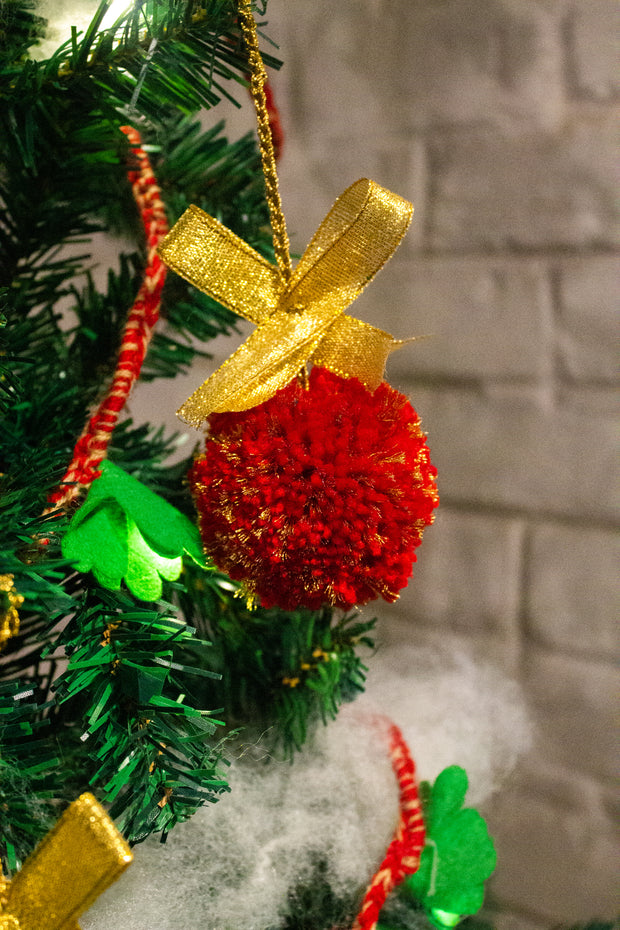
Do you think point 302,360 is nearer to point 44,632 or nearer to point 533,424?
point 44,632

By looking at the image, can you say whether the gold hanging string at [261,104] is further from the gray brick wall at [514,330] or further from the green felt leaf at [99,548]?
the gray brick wall at [514,330]

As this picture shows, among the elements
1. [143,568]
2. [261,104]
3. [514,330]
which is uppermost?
[261,104]

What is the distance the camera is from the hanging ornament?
209 millimetres

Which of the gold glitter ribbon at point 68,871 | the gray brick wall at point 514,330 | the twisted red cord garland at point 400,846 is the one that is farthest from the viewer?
the gray brick wall at point 514,330

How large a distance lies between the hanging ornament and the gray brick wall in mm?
318

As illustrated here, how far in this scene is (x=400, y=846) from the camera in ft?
1.00

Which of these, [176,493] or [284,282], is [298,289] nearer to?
[284,282]

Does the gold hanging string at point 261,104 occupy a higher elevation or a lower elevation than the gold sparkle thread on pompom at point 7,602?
higher

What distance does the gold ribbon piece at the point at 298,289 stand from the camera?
0.22 meters

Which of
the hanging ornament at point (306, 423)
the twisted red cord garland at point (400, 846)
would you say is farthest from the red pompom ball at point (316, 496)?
the twisted red cord garland at point (400, 846)

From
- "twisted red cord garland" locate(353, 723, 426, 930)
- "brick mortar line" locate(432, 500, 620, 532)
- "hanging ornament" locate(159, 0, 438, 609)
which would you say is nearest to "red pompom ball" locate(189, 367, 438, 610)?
"hanging ornament" locate(159, 0, 438, 609)

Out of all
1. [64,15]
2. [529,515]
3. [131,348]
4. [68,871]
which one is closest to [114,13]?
[64,15]

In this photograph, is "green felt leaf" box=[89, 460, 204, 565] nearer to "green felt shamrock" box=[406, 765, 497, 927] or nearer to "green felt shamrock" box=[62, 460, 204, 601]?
"green felt shamrock" box=[62, 460, 204, 601]

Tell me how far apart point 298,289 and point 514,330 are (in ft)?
1.09
